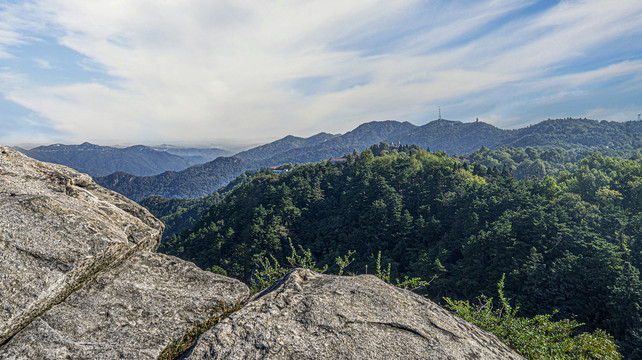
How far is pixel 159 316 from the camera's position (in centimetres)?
604

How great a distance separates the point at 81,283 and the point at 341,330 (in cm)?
558

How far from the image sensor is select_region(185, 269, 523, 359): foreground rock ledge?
496cm

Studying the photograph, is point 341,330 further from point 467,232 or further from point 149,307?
point 467,232

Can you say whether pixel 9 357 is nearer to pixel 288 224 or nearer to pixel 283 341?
pixel 283 341

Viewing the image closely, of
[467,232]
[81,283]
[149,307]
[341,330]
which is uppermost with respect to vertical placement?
[81,283]

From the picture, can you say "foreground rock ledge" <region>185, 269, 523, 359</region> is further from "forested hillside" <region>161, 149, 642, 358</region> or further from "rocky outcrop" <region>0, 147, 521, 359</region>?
"forested hillside" <region>161, 149, 642, 358</region>

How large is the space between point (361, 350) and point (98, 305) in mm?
5478

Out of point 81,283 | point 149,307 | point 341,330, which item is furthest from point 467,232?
point 81,283

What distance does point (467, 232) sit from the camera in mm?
51812

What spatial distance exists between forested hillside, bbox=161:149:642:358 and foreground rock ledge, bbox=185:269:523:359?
70.7ft

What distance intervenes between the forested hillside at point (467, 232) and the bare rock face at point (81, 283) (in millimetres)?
25803

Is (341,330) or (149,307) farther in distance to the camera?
(149,307)

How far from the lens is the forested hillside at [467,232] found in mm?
34938

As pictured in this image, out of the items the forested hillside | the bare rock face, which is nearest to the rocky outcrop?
the bare rock face
